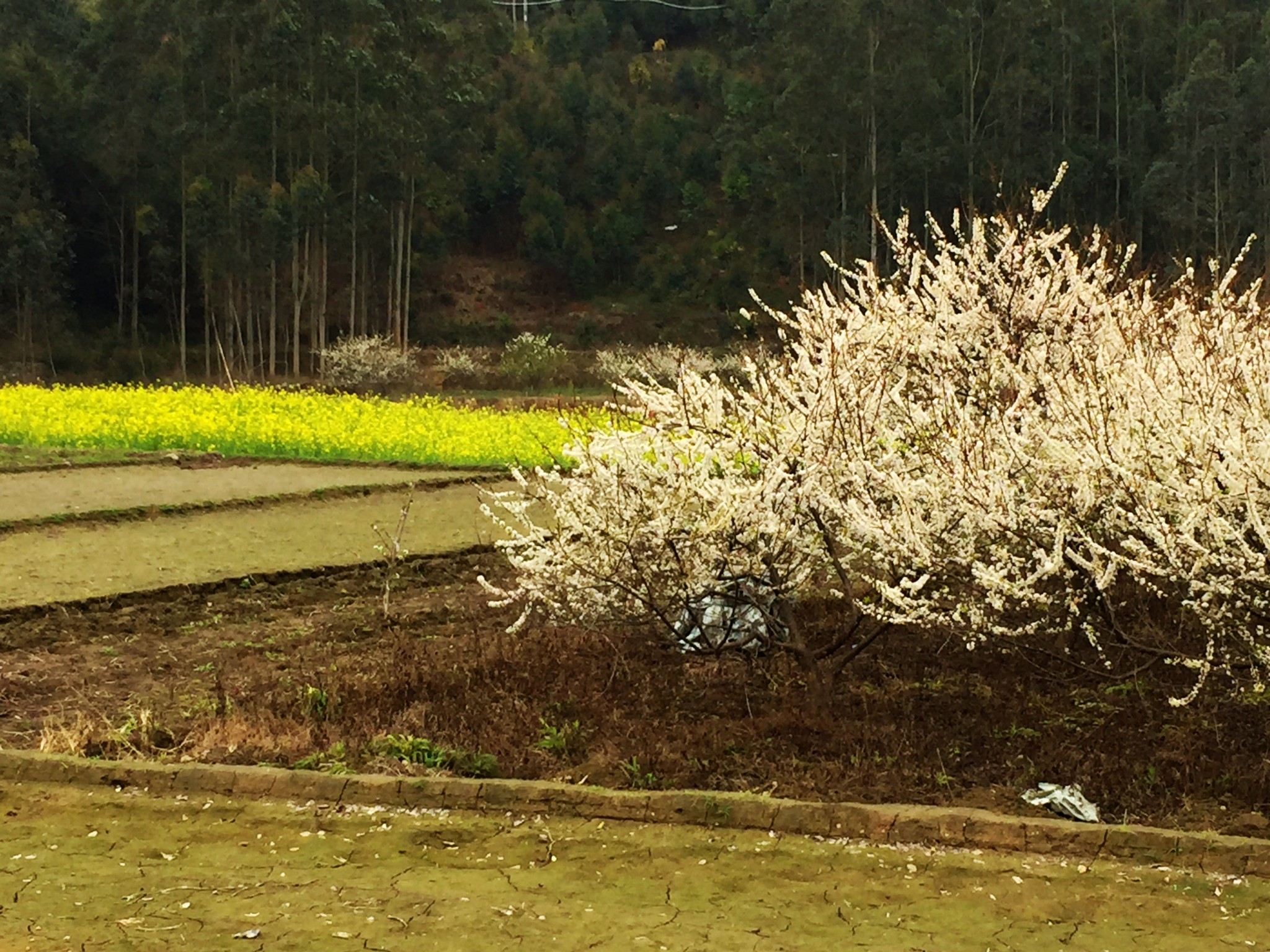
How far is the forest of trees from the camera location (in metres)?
41.1

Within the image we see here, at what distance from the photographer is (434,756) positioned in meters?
5.50

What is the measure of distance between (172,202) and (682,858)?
46.8 metres

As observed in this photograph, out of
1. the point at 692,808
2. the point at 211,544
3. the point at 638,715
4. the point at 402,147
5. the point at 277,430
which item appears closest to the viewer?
the point at 692,808

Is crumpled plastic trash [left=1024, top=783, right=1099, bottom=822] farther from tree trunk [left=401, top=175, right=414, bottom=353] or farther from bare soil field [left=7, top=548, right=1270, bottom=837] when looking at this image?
tree trunk [left=401, top=175, right=414, bottom=353]

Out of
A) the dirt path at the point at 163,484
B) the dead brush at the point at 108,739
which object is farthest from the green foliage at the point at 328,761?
the dirt path at the point at 163,484

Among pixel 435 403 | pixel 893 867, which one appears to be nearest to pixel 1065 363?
pixel 893 867

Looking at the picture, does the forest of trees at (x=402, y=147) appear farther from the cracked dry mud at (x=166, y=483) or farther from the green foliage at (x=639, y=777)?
the green foliage at (x=639, y=777)

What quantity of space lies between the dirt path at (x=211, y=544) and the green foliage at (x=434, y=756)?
3885mm

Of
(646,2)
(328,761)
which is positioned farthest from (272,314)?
(646,2)

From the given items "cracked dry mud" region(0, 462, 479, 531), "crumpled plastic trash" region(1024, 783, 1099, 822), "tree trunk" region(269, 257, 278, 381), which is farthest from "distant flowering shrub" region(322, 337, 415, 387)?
Result: "crumpled plastic trash" region(1024, 783, 1099, 822)

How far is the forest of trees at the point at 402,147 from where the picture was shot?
41125 mm

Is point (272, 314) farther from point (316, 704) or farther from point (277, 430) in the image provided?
point (316, 704)

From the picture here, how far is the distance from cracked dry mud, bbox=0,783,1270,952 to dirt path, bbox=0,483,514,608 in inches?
169

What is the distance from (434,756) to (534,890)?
1.40m
